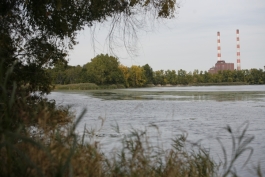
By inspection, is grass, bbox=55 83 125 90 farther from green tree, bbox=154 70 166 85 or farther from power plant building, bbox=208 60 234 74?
power plant building, bbox=208 60 234 74

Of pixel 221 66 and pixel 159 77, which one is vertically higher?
pixel 221 66

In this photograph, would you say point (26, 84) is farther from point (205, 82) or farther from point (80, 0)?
point (205, 82)

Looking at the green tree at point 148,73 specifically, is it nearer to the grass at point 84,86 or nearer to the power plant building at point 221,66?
the grass at point 84,86

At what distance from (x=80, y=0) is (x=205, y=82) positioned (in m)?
127

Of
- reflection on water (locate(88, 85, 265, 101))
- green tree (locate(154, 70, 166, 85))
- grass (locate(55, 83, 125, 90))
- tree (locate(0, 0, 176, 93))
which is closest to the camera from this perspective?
tree (locate(0, 0, 176, 93))

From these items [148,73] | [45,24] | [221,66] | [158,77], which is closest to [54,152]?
[45,24]

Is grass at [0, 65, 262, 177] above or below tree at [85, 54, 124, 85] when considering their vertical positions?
below

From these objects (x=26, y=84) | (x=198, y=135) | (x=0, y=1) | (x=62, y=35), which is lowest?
(x=198, y=135)

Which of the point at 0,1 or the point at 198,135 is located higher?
the point at 0,1

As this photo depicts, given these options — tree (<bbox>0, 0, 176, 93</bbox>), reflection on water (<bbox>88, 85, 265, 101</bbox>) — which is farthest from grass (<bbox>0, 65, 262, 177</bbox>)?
reflection on water (<bbox>88, 85, 265, 101</bbox>)

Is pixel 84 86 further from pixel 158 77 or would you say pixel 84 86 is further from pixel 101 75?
pixel 158 77

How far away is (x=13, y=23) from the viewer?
934 centimetres

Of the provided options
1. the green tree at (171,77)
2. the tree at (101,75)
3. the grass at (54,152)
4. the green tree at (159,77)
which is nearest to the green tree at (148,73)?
the green tree at (159,77)

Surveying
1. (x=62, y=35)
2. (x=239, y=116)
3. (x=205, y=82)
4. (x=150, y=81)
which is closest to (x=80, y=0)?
(x=62, y=35)
